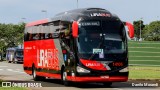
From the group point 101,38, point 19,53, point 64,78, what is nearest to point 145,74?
Answer: point 64,78

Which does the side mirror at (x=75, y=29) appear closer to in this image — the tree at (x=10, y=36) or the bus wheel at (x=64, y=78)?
the bus wheel at (x=64, y=78)

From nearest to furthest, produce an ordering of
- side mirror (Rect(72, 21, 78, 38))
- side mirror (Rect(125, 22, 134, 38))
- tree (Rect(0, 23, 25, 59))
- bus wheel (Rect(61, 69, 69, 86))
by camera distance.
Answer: side mirror (Rect(72, 21, 78, 38))
side mirror (Rect(125, 22, 134, 38))
bus wheel (Rect(61, 69, 69, 86))
tree (Rect(0, 23, 25, 59))

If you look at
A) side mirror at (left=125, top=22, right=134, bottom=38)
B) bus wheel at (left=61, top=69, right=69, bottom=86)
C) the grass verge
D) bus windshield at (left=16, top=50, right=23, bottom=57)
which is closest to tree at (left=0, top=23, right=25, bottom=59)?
bus windshield at (left=16, top=50, right=23, bottom=57)

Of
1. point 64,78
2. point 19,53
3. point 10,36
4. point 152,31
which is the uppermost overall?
point 152,31

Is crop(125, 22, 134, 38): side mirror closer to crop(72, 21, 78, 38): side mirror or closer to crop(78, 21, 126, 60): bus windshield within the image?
crop(78, 21, 126, 60): bus windshield

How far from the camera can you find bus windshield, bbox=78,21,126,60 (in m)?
22.1

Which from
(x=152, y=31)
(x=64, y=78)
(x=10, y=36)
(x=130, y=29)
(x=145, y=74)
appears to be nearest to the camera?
(x=130, y=29)

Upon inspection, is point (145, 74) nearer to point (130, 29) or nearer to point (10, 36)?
point (130, 29)

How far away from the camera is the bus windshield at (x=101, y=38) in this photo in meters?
22.1

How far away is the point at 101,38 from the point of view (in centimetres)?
2238

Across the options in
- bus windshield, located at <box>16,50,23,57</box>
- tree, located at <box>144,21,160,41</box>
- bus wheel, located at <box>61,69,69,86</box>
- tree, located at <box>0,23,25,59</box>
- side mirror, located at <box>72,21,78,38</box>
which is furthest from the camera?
tree, located at <box>144,21,160,41</box>

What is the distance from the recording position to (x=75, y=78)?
72.6 ft

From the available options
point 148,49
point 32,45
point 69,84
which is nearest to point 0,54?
point 148,49

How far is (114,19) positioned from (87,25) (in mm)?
1415
